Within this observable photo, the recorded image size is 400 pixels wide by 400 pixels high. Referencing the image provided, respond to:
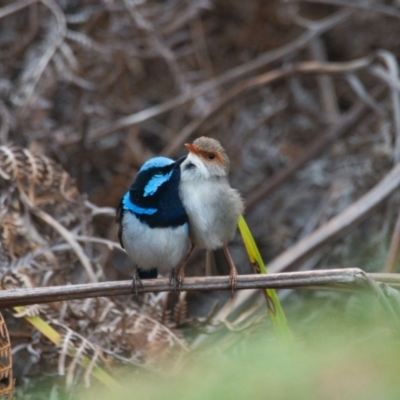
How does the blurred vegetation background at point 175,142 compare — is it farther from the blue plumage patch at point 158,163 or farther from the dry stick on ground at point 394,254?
the blue plumage patch at point 158,163

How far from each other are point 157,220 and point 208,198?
0.96 feet

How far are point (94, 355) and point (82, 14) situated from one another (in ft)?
13.1

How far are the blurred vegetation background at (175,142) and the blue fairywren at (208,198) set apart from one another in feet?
1.65

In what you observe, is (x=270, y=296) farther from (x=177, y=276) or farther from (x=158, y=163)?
(x=158, y=163)

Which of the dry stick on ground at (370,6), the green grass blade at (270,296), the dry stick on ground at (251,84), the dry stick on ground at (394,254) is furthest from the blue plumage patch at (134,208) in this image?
the dry stick on ground at (370,6)

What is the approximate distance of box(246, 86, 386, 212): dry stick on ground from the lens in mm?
6777

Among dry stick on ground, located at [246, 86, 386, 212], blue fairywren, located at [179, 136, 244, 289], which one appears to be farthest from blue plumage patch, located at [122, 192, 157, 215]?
dry stick on ground, located at [246, 86, 386, 212]

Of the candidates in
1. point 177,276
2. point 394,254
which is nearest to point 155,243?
point 177,276

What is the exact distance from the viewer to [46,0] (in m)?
6.52

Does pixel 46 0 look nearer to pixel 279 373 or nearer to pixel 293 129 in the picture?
pixel 293 129

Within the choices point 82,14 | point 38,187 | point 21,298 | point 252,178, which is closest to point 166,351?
point 21,298

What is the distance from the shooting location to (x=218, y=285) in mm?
3133

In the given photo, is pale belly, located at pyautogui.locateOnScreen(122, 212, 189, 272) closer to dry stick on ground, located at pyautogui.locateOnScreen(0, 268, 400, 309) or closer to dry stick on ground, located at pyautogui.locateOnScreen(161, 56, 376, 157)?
dry stick on ground, located at pyautogui.locateOnScreen(0, 268, 400, 309)

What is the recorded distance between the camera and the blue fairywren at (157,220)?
11.4 ft
